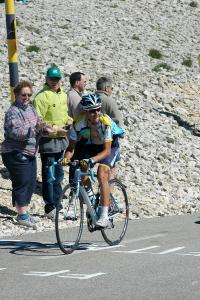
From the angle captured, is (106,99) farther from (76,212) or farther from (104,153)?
(76,212)

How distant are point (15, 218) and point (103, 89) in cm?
230

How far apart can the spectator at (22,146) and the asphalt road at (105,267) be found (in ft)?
2.18

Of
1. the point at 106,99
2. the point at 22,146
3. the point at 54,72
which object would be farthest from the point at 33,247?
the point at 106,99

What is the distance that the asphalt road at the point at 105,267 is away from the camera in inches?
293

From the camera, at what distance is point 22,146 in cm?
1154

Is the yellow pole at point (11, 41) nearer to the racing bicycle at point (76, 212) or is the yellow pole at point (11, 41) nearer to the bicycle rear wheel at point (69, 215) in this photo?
the racing bicycle at point (76, 212)

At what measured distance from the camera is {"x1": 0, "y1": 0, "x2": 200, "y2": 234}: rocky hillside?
614 inches

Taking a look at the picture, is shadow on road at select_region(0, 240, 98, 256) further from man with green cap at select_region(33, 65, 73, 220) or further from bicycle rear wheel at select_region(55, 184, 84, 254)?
man with green cap at select_region(33, 65, 73, 220)

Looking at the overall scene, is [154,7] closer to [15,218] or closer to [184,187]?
[184,187]

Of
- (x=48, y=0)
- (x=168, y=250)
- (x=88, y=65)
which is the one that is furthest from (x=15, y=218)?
(x=48, y=0)

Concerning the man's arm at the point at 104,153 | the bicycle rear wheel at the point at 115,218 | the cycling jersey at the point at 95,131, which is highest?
the cycling jersey at the point at 95,131

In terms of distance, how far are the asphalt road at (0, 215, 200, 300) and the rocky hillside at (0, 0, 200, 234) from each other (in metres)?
2.09

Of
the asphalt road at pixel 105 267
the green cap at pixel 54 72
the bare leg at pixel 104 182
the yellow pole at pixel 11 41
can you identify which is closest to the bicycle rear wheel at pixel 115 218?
the asphalt road at pixel 105 267

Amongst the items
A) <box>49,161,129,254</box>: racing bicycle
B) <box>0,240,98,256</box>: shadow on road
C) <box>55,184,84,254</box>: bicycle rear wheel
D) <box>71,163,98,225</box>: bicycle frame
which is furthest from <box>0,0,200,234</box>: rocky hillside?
<box>71,163,98,225</box>: bicycle frame
